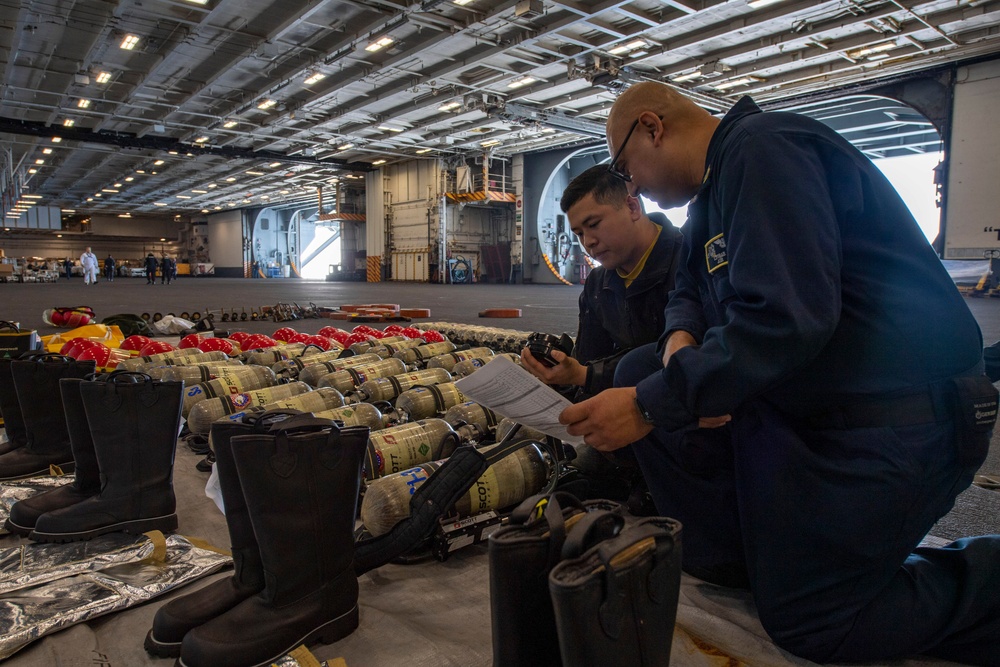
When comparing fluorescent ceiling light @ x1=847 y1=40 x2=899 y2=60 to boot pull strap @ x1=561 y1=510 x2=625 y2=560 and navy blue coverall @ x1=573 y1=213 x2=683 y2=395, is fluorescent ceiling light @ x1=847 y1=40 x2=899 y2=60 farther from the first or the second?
boot pull strap @ x1=561 y1=510 x2=625 y2=560

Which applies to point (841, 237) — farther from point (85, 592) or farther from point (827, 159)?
point (85, 592)

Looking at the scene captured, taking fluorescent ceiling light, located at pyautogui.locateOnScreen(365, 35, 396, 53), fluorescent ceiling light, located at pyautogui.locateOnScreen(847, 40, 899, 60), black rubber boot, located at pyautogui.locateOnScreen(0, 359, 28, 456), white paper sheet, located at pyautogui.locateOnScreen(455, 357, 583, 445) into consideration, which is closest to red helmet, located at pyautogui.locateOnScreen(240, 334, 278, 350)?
black rubber boot, located at pyautogui.locateOnScreen(0, 359, 28, 456)

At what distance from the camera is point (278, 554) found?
1.54m

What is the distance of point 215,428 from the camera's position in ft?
5.62

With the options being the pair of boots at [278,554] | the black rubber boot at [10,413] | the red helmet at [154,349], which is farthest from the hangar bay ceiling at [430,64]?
the pair of boots at [278,554]

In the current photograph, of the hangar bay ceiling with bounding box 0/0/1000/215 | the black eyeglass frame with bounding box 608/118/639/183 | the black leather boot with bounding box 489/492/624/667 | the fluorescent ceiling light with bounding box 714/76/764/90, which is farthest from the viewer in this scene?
the fluorescent ceiling light with bounding box 714/76/764/90

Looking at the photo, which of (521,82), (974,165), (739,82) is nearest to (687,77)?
(739,82)

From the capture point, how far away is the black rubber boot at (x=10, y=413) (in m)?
2.96

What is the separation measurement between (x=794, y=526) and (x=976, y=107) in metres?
17.0

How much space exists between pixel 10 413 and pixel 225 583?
7.03 feet

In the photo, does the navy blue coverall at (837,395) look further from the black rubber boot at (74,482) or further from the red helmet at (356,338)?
the red helmet at (356,338)

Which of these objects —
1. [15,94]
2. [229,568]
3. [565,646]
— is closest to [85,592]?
[229,568]

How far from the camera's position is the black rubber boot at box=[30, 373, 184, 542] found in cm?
213

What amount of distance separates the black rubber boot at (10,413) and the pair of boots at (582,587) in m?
2.85
